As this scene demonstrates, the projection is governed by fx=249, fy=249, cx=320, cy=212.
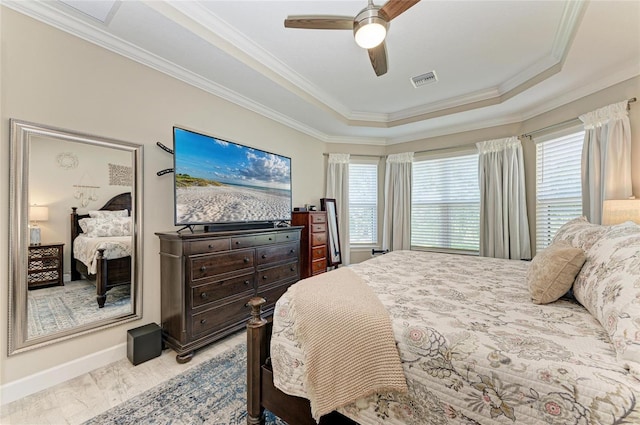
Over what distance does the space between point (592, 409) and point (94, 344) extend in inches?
114

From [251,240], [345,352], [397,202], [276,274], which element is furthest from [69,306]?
[397,202]

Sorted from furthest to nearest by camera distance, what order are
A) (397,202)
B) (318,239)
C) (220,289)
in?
(397,202)
(318,239)
(220,289)

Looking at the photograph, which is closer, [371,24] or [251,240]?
[371,24]

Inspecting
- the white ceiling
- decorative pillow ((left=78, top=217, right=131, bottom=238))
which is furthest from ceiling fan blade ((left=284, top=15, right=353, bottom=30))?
decorative pillow ((left=78, top=217, right=131, bottom=238))

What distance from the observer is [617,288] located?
962 mm

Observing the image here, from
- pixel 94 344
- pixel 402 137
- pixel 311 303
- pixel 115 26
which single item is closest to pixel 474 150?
pixel 402 137

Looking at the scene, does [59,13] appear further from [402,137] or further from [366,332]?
[402,137]

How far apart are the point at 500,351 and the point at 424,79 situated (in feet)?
10.2

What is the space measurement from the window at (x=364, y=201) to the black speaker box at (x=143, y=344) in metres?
3.37

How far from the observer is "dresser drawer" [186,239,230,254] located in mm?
2117

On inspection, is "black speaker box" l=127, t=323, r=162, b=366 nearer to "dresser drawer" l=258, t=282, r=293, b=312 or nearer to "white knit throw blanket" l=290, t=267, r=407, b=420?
"dresser drawer" l=258, t=282, r=293, b=312

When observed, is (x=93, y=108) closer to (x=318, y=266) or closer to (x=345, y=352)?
(x=345, y=352)

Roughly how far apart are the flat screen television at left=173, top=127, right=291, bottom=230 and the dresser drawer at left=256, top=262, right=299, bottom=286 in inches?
21.9

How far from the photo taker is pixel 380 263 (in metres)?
2.24
